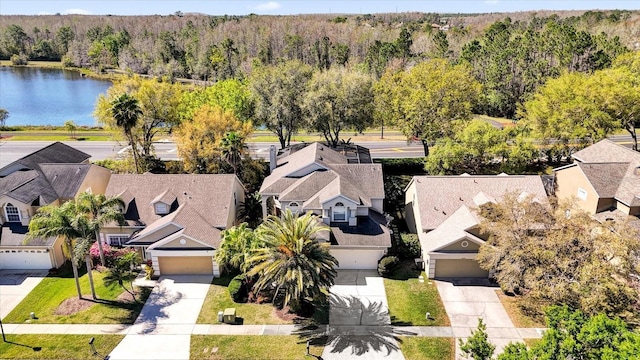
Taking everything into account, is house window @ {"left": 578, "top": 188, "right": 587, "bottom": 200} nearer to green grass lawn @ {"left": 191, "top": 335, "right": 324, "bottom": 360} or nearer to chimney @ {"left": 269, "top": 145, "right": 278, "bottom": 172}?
green grass lawn @ {"left": 191, "top": 335, "right": 324, "bottom": 360}

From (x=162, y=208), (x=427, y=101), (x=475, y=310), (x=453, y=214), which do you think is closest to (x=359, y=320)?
(x=475, y=310)

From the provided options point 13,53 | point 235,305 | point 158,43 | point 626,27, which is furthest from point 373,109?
point 13,53

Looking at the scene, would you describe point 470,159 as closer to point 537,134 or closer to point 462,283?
point 537,134

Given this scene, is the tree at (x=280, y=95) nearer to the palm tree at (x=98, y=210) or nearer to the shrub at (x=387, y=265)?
the palm tree at (x=98, y=210)

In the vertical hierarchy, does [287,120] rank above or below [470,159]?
above

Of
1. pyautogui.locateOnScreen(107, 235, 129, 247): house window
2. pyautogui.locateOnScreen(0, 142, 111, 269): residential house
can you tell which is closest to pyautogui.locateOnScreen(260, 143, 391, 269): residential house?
pyautogui.locateOnScreen(107, 235, 129, 247): house window

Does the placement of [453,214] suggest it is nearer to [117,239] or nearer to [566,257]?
[566,257]
